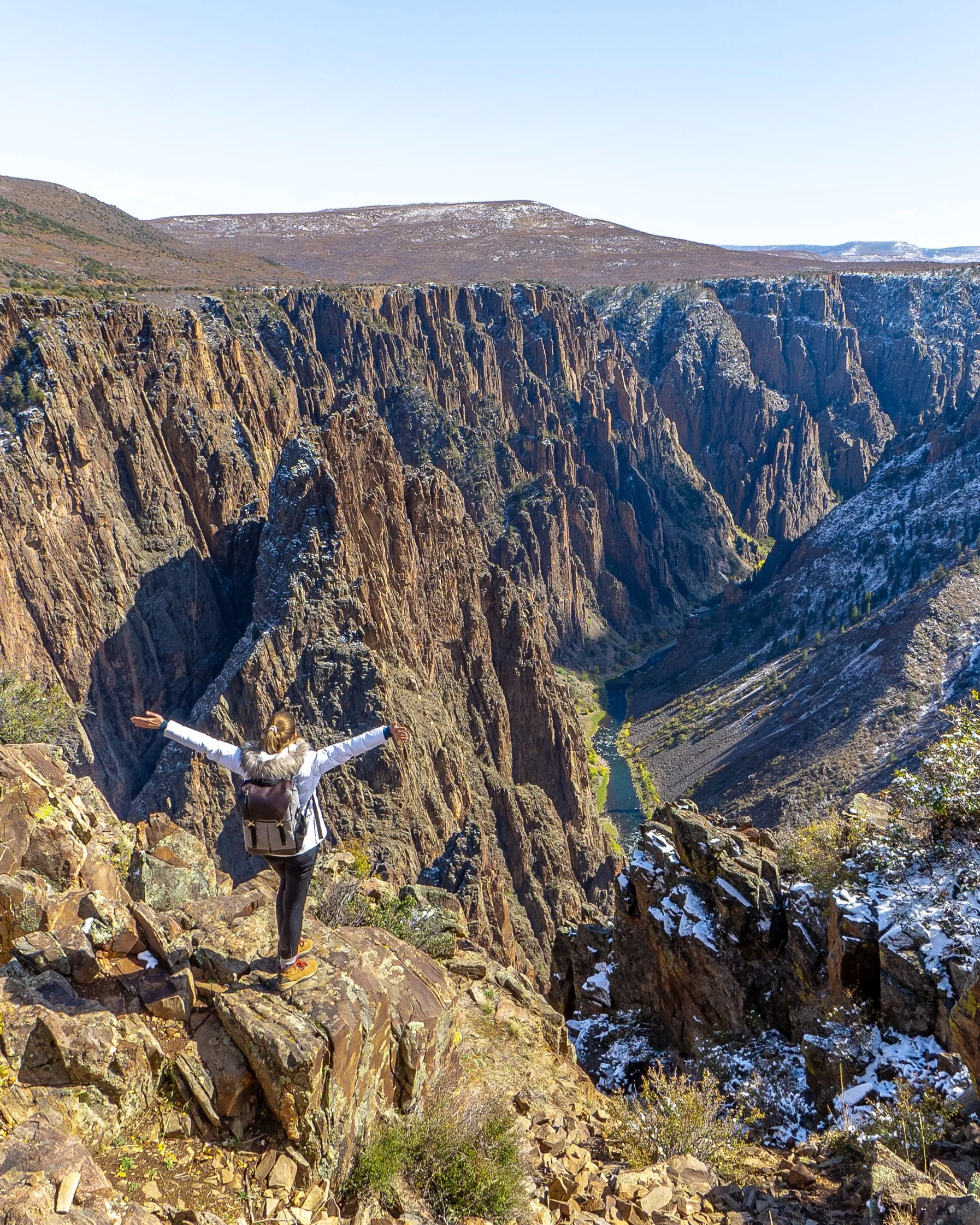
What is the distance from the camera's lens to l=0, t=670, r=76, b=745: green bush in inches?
976

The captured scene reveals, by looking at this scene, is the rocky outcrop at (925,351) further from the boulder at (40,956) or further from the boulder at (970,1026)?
the boulder at (40,956)

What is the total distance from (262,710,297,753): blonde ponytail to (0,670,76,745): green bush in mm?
13942

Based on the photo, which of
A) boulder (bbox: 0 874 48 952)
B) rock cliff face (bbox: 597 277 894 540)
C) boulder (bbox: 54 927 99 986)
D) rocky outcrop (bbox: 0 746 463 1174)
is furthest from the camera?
rock cliff face (bbox: 597 277 894 540)

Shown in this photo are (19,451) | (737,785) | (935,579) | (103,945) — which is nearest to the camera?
(103,945)

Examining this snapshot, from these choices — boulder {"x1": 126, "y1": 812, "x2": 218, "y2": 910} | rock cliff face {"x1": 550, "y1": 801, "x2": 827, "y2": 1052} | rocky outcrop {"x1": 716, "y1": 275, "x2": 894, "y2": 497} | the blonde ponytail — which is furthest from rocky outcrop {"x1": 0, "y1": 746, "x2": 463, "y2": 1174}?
rocky outcrop {"x1": 716, "y1": 275, "x2": 894, "y2": 497}

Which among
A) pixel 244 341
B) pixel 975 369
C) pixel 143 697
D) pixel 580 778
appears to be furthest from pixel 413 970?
pixel 975 369

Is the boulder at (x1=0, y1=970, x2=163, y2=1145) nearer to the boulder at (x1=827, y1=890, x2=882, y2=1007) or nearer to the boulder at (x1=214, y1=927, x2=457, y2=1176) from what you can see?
the boulder at (x1=214, y1=927, x2=457, y2=1176)

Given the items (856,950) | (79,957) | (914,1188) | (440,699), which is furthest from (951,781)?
(440,699)

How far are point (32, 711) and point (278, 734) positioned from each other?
1149 inches

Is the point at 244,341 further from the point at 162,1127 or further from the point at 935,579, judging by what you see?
the point at 162,1127

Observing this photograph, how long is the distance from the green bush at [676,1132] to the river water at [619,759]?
147 feet

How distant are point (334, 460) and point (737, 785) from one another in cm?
4095

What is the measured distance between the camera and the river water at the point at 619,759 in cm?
7606

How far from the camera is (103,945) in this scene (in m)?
9.29
